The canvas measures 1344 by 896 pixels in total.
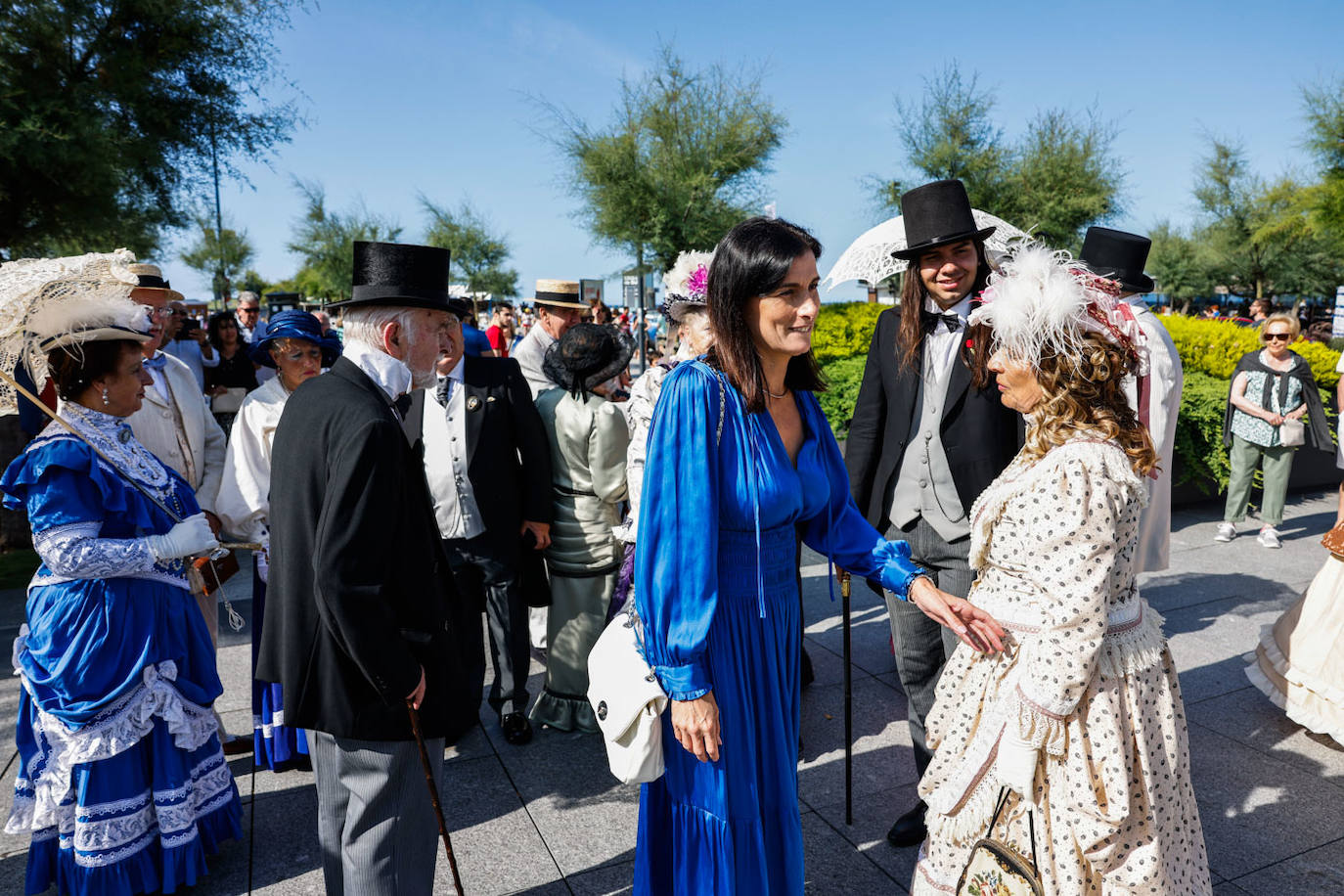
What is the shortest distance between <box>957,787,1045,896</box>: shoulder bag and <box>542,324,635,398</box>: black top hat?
260 cm

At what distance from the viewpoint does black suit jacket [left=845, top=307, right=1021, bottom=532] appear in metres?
2.98

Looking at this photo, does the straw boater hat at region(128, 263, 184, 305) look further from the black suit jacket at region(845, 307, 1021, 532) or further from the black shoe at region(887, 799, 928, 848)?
the black shoe at region(887, 799, 928, 848)

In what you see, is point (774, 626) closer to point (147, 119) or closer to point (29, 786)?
point (29, 786)

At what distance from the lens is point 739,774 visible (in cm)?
202

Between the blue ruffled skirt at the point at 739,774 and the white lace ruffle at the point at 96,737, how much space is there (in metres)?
1.79

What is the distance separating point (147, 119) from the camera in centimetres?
931

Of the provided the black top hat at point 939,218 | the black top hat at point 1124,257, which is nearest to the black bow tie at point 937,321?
the black top hat at point 939,218

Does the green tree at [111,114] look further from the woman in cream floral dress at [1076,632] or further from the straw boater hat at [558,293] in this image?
the woman in cream floral dress at [1076,632]

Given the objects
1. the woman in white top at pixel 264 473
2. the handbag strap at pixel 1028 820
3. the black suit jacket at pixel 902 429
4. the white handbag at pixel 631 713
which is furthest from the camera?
the woman in white top at pixel 264 473

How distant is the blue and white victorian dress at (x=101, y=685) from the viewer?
Answer: 262 cm

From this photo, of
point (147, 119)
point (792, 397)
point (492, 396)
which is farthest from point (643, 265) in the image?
point (792, 397)

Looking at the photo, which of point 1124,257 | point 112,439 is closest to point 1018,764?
point 1124,257

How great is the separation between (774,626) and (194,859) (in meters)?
2.27

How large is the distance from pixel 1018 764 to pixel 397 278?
2100 mm
